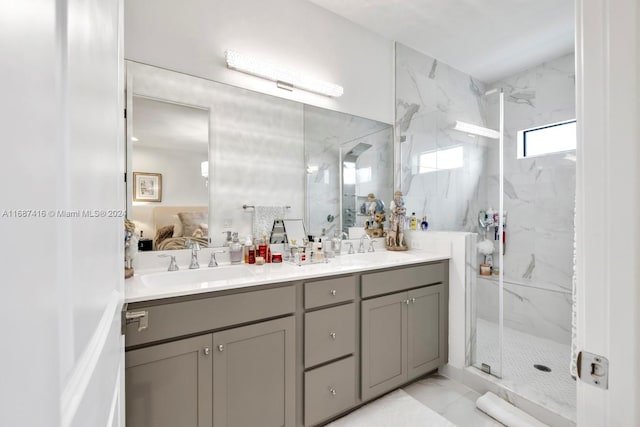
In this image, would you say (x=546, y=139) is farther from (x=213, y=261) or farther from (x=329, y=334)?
(x=213, y=261)

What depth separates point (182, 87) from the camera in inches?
66.3

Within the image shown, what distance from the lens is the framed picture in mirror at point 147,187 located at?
61.0 inches

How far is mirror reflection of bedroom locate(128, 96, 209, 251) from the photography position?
1.56m

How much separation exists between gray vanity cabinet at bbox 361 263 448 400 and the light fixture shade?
1048 mm

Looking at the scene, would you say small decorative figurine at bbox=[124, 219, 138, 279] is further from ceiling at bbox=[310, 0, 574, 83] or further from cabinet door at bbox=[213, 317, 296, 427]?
ceiling at bbox=[310, 0, 574, 83]

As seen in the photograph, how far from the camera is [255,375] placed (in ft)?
4.38

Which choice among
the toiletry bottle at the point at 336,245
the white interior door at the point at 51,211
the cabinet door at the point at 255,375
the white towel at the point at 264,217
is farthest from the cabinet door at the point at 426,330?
the white interior door at the point at 51,211

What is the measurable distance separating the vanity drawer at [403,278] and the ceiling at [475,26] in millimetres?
1943

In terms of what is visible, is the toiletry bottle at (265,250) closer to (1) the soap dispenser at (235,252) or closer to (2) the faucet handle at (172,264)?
(1) the soap dispenser at (235,252)

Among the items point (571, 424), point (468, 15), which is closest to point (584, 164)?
point (571, 424)

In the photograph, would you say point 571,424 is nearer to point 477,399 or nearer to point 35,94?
point 477,399

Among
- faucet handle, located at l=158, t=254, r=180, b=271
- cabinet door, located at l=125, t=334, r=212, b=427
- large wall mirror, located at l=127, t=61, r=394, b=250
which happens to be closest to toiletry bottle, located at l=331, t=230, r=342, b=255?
large wall mirror, located at l=127, t=61, r=394, b=250

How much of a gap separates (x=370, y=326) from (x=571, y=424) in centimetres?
116

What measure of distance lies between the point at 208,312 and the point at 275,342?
0.37m
